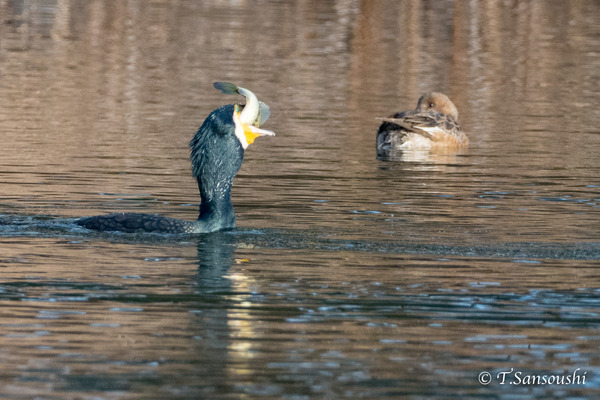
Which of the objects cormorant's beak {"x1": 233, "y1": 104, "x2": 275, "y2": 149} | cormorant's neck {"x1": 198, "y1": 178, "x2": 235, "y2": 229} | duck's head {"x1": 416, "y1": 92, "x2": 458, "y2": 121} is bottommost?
duck's head {"x1": 416, "y1": 92, "x2": 458, "y2": 121}

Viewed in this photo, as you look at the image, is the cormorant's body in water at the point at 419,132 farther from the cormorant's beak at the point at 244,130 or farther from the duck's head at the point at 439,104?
the cormorant's beak at the point at 244,130

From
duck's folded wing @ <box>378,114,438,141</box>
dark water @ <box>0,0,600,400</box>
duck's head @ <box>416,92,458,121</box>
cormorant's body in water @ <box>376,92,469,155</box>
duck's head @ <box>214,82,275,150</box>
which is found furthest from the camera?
duck's head @ <box>416,92,458,121</box>

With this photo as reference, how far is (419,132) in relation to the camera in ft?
64.8

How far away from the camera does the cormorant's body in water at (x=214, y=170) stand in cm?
1088

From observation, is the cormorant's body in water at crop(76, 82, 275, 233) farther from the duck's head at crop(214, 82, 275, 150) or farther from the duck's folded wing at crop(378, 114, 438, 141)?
the duck's folded wing at crop(378, 114, 438, 141)

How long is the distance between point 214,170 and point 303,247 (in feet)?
3.49

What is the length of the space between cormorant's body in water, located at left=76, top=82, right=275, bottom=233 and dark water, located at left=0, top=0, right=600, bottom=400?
0.16 metres

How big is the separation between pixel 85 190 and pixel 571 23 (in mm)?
35050

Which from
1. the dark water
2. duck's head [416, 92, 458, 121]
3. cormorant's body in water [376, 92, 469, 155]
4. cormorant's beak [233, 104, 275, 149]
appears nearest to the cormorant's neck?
the dark water

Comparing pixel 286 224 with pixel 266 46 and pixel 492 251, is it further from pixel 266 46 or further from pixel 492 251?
pixel 266 46

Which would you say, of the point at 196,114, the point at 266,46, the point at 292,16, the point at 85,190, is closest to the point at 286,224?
the point at 85,190

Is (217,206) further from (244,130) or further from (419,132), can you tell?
(419,132)

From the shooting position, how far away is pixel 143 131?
1964 centimetres

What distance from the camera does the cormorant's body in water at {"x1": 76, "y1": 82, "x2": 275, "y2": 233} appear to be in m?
10.9
